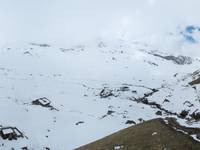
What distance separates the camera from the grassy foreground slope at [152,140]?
114 feet

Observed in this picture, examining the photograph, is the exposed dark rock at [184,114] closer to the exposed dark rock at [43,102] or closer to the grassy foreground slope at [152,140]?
the exposed dark rock at [43,102]

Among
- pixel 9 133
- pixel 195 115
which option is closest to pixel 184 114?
pixel 195 115

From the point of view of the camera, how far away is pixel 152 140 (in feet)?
122

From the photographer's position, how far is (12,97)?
10488 centimetres

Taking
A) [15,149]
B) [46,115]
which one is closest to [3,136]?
[15,149]

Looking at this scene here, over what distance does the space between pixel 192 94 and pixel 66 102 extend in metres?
34.7

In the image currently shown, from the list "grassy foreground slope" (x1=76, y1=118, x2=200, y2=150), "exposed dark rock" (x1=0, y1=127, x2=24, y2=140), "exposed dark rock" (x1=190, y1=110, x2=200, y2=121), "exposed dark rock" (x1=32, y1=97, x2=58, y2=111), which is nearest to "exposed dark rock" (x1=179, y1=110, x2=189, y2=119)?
"exposed dark rock" (x1=190, y1=110, x2=200, y2=121)

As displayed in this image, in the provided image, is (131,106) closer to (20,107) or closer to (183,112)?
(183,112)

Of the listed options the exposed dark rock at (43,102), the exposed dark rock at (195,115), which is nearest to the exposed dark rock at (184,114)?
the exposed dark rock at (195,115)

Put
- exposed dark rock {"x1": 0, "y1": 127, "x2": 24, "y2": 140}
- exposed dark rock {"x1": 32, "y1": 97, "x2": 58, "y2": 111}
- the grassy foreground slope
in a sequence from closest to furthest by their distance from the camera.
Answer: the grassy foreground slope
exposed dark rock {"x1": 0, "y1": 127, "x2": 24, "y2": 140}
exposed dark rock {"x1": 32, "y1": 97, "x2": 58, "y2": 111}

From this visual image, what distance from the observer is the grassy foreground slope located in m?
34.7

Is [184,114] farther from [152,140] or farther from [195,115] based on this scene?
[152,140]

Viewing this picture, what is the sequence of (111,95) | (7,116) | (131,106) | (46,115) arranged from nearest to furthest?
(7,116) < (46,115) < (131,106) < (111,95)

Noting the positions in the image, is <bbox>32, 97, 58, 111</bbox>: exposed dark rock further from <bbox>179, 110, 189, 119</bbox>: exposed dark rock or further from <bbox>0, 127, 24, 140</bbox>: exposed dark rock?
<bbox>179, 110, 189, 119</bbox>: exposed dark rock
